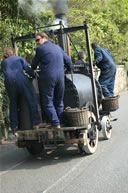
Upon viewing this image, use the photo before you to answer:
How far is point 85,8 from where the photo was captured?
1861 centimetres

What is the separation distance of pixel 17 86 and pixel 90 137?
1783 mm

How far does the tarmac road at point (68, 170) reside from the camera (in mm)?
5023

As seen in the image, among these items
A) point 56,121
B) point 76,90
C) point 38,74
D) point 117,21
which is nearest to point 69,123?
point 56,121

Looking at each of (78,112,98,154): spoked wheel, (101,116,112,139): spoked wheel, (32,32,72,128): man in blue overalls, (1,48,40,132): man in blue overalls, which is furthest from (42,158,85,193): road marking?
(101,116,112,139): spoked wheel

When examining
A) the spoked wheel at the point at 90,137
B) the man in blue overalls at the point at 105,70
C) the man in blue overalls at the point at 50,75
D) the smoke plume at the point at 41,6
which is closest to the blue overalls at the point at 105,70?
the man in blue overalls at the point at 105,70

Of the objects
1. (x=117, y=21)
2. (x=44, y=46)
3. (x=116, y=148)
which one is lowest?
(x=116, y=148)

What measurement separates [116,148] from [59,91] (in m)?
1.82

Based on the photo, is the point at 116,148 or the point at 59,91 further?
the point at 116,148

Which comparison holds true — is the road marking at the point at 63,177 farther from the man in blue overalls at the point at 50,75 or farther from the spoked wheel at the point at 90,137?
the man in blue overalls at the point at 50,75

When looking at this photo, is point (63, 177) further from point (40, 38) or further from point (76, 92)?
point (40, 38)

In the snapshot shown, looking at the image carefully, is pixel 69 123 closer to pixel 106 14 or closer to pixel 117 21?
pixel 106 14

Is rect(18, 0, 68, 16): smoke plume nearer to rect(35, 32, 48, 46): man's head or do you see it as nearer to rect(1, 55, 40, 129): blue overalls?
rect(35, 32, 48, 46): man's head

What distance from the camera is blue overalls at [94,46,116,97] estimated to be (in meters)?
8.66

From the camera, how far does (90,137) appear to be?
684 centimetres
